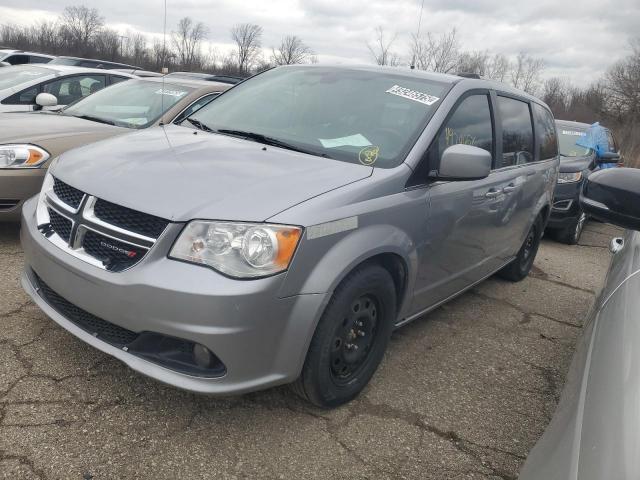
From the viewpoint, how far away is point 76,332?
7.91ft

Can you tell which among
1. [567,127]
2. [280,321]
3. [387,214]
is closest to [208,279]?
[280,321]

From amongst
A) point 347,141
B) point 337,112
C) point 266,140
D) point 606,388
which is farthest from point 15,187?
point 606,388

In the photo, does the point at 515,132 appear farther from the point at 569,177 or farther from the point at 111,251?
the point at 569,177

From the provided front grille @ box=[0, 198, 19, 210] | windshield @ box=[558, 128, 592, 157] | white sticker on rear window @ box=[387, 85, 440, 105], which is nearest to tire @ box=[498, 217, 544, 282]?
white sticker on rear window @ box=[387, 85, 440, 105]

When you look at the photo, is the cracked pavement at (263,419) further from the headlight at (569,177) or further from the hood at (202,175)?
the headlight at (569,177)

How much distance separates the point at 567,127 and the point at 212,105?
7401 millimetres

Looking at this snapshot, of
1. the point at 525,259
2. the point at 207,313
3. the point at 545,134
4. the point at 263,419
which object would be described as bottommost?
the point at 263,419

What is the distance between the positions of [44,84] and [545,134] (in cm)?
544

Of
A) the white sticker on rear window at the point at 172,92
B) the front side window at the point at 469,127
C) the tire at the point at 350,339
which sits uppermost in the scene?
the front side window at the point at 469,127

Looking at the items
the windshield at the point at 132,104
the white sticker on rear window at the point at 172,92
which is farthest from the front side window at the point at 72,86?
the white sticker on rear window at the point at 172,92

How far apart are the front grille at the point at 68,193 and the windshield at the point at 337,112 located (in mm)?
994

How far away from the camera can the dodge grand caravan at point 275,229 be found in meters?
2.13

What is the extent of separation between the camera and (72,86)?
6691 millimetres

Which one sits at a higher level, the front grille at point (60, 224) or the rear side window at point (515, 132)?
the rear side window at point (515, 132)
